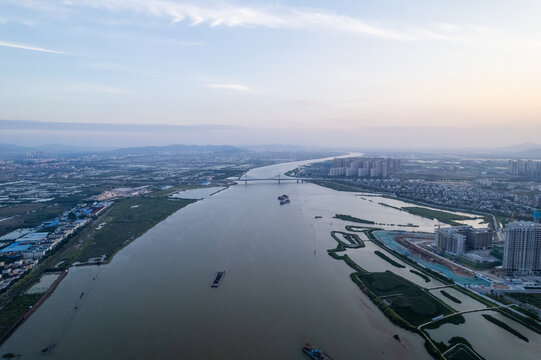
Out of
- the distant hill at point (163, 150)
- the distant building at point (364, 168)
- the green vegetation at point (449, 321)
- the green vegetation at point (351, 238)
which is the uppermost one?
the distant hill at point (163, 150)

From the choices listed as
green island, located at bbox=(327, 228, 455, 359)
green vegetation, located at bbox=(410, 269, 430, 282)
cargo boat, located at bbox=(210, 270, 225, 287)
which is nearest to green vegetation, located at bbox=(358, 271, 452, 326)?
green island, located at bbox=(327, 228, 455, 359)

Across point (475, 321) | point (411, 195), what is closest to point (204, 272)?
point (475, 321)

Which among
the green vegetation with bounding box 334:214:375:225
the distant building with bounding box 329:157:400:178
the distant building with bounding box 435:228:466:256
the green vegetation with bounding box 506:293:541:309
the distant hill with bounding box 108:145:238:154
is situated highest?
the distant hill with bounding box 108:145:238:154

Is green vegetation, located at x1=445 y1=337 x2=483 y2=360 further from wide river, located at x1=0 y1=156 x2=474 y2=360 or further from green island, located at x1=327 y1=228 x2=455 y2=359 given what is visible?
wide river, located at x1=0 y1=156 x2=474 y2=360

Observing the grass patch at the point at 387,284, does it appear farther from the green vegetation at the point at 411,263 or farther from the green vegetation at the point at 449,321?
the green vegetation at the point at 449,321

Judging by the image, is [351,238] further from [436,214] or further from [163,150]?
[163,150]

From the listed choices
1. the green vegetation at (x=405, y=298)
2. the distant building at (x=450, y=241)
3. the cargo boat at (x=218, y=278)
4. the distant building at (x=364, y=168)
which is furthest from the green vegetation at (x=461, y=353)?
the distant building at (x=364, y=168)
